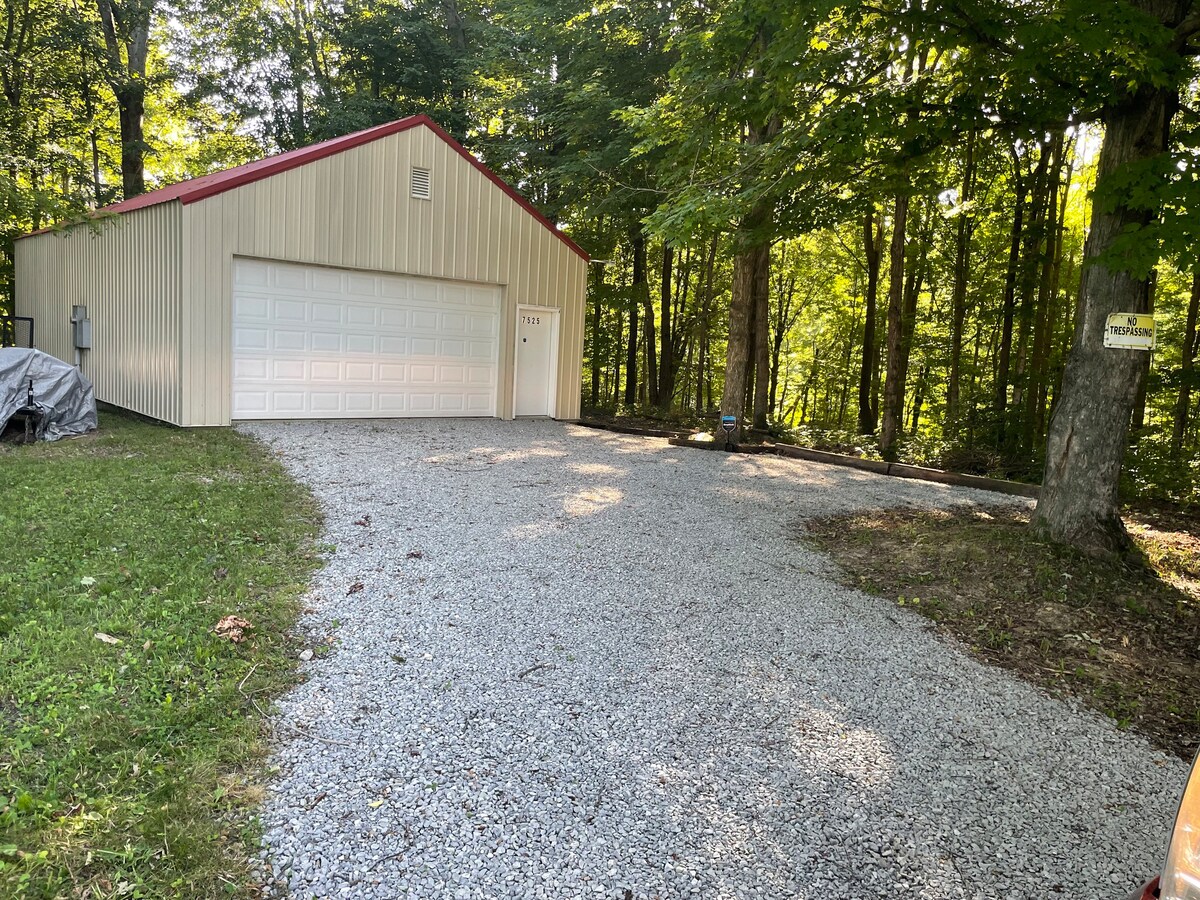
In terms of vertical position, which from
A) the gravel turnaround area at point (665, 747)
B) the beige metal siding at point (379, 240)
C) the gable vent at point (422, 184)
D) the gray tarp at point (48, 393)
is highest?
the gable vent at point (422, 184)

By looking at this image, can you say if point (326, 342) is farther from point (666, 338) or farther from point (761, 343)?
point (666, 338)

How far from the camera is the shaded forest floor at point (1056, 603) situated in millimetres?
3457

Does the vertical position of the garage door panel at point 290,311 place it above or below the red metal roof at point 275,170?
below

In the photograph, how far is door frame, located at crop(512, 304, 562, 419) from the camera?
1242 centimetres

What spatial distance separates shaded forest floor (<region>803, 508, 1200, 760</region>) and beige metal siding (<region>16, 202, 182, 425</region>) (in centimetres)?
845

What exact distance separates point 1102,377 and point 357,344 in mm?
9083

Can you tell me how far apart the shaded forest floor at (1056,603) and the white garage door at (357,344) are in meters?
7.22

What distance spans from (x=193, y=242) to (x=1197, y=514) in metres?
11.7

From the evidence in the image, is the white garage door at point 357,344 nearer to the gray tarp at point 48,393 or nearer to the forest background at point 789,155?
the gray tarp at point 48,393

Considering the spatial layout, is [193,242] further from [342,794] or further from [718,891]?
[718,891]

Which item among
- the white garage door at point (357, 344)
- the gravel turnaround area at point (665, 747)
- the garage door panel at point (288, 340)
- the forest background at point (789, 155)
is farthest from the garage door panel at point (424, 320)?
the gravel turnaround area at point (665, 747)

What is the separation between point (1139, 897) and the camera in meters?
1.25

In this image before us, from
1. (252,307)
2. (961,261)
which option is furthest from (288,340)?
(961,261)

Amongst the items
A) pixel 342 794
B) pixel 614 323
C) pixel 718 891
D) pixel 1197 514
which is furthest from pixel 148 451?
pixel 614 323
